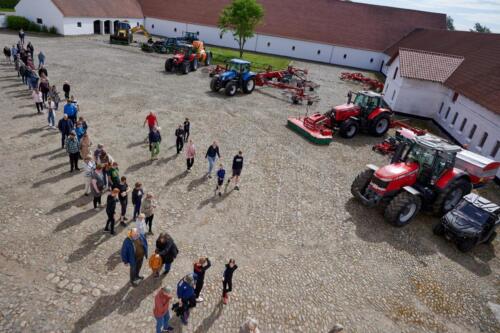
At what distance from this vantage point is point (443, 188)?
1036 centimetres

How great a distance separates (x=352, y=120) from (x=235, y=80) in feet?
29.1

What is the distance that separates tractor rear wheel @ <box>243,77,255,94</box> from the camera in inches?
863

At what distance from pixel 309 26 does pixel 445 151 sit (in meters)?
37.0

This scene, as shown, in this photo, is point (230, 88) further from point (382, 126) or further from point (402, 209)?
point (402, 209)

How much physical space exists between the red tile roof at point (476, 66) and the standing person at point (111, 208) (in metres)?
16.9

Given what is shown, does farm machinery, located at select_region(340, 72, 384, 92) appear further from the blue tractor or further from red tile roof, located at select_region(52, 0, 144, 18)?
red tile roof, located at select_region(52, 0, 144, 18)

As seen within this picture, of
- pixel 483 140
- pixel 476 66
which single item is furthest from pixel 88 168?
pixel 476 66

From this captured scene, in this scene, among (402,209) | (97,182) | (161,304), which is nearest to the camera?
(161,304)

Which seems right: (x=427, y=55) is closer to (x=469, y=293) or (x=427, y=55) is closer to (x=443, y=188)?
(x=443, y=188)

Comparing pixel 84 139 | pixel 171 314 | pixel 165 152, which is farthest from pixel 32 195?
pixel 171 314

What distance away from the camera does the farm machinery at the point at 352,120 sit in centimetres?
1633

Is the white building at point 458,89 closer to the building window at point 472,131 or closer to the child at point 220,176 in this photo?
the building window at point 472,131

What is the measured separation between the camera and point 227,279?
22.2 ft

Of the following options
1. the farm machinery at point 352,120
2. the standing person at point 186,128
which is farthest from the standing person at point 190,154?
the farm machinery at point 352,120
